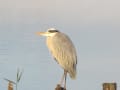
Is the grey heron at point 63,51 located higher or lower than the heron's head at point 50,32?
lower

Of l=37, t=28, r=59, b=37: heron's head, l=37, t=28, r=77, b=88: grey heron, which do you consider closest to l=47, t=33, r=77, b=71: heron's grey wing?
l=37, t=28, r=77, b=88: grey heron

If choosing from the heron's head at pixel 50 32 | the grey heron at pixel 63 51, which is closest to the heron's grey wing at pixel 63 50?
the grey heron at pixel 63 51

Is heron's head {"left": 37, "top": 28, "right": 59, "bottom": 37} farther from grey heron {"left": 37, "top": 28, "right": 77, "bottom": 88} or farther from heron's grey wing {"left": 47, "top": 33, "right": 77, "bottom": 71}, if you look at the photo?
heron's grey wing {"left": 47, "top": 33, "right": 77, "bottom": 71}

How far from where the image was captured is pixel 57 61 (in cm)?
1294

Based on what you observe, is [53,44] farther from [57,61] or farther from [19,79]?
[19,79]

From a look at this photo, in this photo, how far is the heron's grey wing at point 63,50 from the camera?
12398 mm

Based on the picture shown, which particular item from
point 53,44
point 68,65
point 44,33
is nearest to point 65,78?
point 68,65

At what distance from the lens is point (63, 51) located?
12.7 m

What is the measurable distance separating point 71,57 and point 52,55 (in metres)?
1.02

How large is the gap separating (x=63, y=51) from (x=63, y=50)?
0.03 meters

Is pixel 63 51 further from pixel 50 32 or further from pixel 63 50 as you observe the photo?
pixel 50 32

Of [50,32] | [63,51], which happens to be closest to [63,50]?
[63,51]

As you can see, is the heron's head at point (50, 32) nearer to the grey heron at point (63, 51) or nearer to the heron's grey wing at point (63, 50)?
the grey heron at point (63, 51)

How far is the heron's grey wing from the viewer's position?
488 inches
